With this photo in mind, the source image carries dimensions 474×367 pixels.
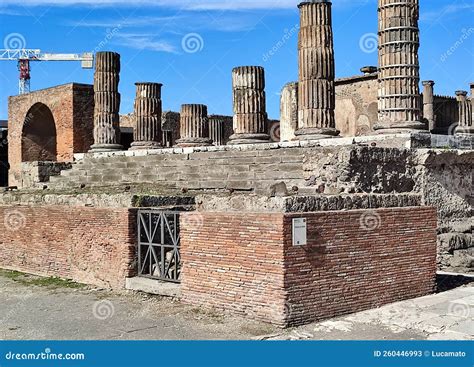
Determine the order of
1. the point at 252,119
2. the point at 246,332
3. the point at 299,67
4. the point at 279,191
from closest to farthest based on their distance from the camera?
the point at 246,332 → the point at 279,191 → the point at 299,67 → the point at 252,119

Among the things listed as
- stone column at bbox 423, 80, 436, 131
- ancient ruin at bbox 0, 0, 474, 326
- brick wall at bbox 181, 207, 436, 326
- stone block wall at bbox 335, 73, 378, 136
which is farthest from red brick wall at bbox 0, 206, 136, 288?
stone column at bbox 423, 80, 436, 131

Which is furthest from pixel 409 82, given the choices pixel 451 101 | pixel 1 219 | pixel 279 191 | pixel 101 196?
pixel 451 101

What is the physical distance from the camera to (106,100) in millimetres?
18312

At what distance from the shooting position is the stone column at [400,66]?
12.5 m

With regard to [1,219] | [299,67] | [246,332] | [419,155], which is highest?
[299,67]

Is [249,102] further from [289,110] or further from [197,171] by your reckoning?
[289,110]

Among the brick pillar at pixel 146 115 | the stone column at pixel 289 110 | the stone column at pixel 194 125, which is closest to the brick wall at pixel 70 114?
the brick pillar at pixel 146 115

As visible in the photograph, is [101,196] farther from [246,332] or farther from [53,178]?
[53,178]

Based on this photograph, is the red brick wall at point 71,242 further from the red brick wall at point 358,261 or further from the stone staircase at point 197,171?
the red brick wall at point 358,261

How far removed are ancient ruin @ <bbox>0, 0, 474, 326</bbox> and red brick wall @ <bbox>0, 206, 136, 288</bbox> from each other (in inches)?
1.3

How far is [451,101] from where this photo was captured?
2675cm

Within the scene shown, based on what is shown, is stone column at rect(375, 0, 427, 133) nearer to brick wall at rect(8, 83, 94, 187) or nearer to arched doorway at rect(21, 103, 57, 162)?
brick wall at rect(8, 83, 94, 187)

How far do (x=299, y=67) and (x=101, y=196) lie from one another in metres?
5.13

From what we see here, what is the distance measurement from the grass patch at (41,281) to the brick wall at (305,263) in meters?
2.86
